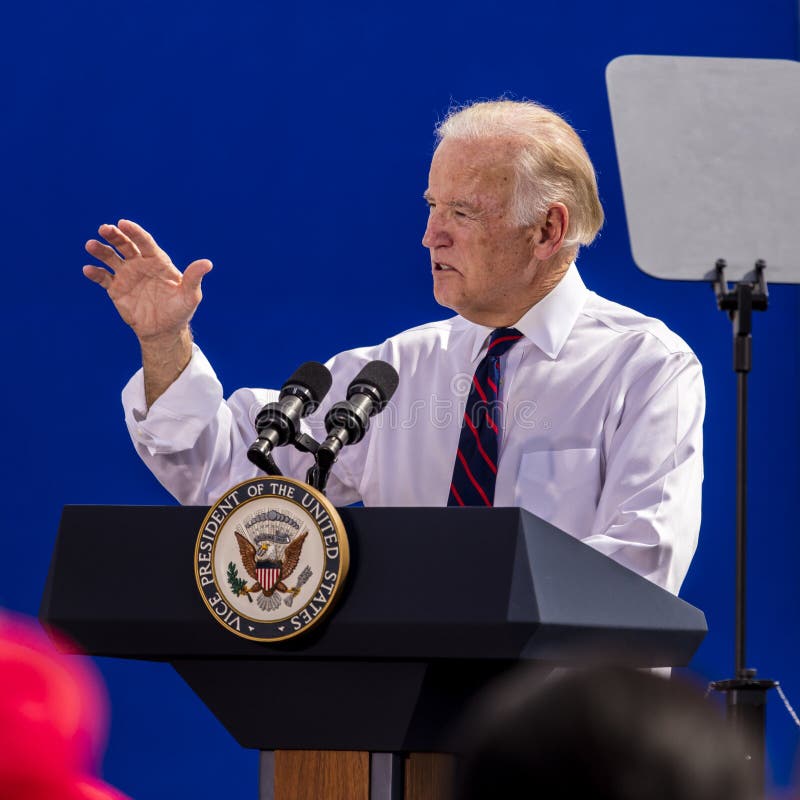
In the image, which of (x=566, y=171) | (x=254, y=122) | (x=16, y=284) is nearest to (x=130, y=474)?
(x=16, y=284)

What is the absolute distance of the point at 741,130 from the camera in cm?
173

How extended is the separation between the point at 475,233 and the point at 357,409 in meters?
0.83

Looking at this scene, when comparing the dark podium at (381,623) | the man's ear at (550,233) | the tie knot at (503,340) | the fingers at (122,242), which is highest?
the man's ear at (550,233)

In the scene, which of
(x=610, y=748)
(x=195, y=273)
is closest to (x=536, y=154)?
(x=195, y=273)

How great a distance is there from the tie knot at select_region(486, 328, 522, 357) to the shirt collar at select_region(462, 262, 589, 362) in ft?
0.06

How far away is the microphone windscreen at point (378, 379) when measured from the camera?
1.47 metres

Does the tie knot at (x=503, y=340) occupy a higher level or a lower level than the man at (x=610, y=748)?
higher

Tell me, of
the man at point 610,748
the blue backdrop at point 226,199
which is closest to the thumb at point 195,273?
the blue backdrop at point 226,199

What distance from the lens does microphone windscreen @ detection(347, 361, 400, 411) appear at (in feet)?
4.81

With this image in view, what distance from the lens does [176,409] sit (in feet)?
6.39

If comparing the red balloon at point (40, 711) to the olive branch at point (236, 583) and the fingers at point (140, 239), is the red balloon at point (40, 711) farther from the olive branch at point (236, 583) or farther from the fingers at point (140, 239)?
the fingers at point (140, 239)

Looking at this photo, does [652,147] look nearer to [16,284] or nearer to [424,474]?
[424,474]

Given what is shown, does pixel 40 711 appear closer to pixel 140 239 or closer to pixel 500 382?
pixel 140 239

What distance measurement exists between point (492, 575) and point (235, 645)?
249 mm
